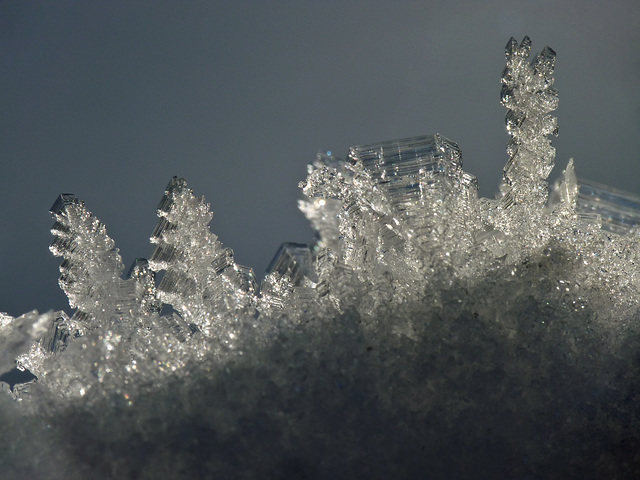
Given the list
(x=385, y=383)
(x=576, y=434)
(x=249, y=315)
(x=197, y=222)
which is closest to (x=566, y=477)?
(x=576, y=434)

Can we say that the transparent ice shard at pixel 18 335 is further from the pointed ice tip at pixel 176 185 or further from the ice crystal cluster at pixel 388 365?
the pointed ice tip at pixel 176 185

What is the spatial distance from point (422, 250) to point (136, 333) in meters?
0.22

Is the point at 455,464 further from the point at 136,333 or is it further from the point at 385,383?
the point at 136,333

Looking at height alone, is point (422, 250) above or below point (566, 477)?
above

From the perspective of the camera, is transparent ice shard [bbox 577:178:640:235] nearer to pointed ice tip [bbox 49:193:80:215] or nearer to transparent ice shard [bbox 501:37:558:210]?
transparent ice shard [bbox 501:37:558:210]

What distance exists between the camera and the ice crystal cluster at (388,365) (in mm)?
369

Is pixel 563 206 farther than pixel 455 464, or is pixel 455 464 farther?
pixel 563 206

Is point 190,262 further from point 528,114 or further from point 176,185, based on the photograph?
point 528,114

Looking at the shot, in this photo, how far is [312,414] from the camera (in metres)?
0.37

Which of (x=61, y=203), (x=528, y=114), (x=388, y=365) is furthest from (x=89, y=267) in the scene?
(x=528, y=114)

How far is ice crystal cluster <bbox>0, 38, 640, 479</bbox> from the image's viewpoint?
0.37 m

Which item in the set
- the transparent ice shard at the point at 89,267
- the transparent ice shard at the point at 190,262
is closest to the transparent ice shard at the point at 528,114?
the transparent ice shard at the point at 190,262

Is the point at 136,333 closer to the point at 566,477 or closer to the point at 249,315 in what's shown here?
the point at 249,315

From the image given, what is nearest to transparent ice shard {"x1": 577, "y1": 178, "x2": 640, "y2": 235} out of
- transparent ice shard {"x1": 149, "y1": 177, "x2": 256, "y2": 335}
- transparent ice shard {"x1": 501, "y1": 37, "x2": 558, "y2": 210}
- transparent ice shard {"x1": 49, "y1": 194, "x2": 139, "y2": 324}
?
transparent ice shard {"x1": 501, "y1": 37, "x2": 558, "y2": 210}
